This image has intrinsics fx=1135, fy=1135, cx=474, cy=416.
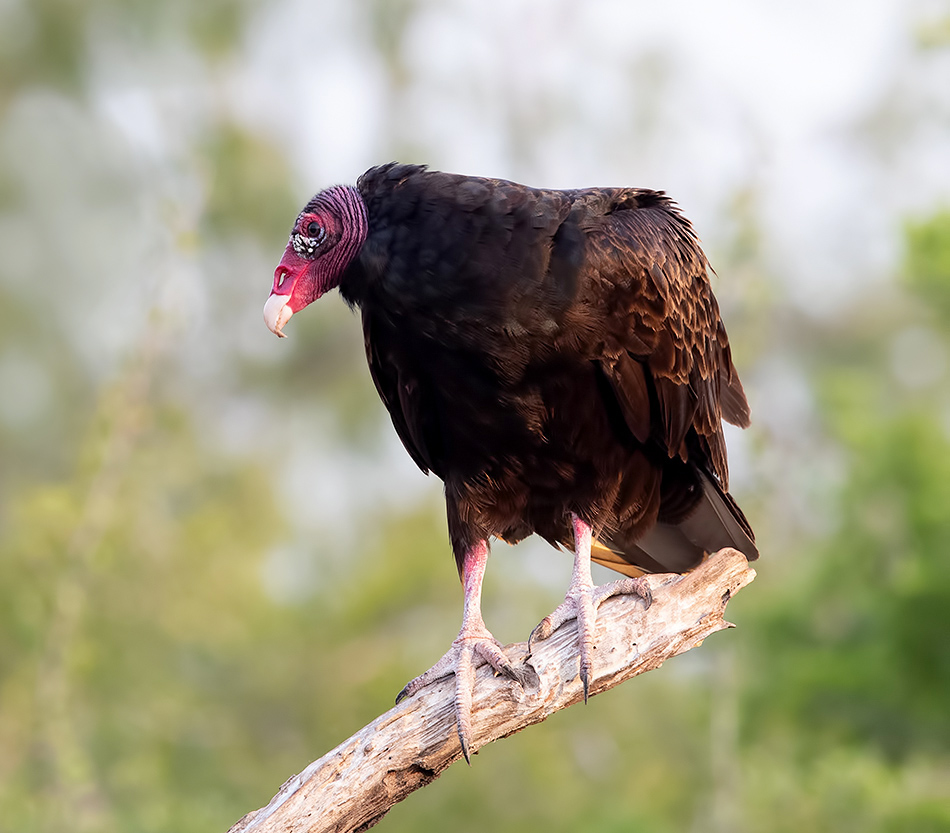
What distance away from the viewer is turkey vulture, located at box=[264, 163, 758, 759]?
3.08 metres

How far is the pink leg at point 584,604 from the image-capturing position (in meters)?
3.07

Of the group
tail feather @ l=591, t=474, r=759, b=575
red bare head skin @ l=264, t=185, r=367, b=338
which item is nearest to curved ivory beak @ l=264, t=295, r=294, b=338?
red bare head skin @ l=264, t=185, r=367, b=338

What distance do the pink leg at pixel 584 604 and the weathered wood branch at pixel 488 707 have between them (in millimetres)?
24

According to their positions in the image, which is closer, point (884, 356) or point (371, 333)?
point (371, 333)

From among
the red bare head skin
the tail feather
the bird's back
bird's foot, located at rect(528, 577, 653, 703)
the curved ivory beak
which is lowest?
bird's foot, located at rect(528, 577, 653, 703)

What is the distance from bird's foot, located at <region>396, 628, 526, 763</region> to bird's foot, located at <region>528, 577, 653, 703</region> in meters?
0.09

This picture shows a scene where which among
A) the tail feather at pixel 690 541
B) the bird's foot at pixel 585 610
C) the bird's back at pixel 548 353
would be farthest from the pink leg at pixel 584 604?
the tail feather at pixel 690 541

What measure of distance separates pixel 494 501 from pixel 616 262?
82 centimetres

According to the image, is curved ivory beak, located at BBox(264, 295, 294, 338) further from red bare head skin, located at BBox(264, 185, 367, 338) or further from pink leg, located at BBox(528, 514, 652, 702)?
pink leg, located at BBox(528, 514, 652, 702)

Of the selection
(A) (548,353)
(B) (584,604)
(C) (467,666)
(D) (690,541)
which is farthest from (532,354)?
(D) (690,541)

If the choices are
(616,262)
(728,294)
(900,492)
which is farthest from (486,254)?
(900,492)

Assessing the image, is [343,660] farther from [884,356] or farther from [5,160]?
[884,356]

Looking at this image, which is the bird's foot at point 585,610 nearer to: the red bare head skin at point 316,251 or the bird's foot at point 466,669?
the bird's foot at point 466,669

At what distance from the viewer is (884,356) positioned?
14.1 metres
